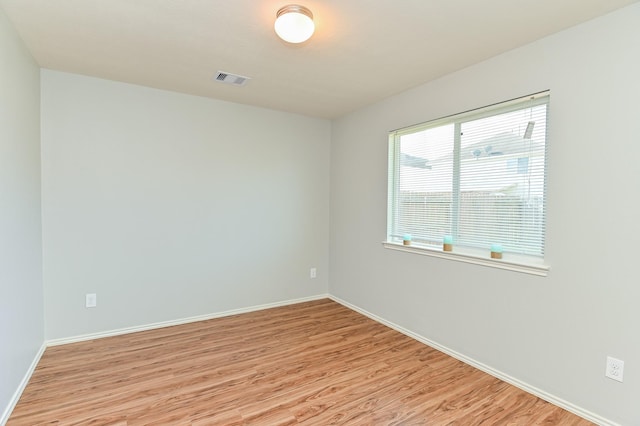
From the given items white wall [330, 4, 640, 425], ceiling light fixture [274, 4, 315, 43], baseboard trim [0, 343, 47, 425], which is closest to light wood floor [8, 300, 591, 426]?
baseboard trim [0, 343, 47, 425]

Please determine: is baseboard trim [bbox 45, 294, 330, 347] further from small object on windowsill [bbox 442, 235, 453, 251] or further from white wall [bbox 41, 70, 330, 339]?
small object on windowsill [bbox 442, 235, 453, 251]

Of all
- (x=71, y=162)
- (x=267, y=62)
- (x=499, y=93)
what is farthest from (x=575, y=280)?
(x=71, y=162)

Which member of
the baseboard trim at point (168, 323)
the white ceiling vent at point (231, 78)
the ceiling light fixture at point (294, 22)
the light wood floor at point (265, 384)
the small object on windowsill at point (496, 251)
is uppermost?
the white ceiling vent at point (231, 78)

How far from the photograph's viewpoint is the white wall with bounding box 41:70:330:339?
2807mm

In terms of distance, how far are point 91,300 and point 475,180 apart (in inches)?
139

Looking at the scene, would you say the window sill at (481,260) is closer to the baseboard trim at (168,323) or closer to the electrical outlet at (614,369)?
the electrical outlet at (614,369)

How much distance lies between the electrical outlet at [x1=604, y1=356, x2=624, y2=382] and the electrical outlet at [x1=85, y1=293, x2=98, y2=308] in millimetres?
3880

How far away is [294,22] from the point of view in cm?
→ 181

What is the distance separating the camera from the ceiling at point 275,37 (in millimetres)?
1822

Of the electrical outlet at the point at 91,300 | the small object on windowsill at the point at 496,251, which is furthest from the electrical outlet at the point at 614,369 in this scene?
the electrical outlet at the point at 91,300

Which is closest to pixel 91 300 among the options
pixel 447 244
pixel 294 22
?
pixel 294 22

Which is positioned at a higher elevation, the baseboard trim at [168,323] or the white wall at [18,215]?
the white wall at [18,215]

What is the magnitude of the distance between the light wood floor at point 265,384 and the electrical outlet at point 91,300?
0.32 metres

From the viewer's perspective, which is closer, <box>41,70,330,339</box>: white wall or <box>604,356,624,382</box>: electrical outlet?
<box>604,356,624,382</box>: electrical outlet
